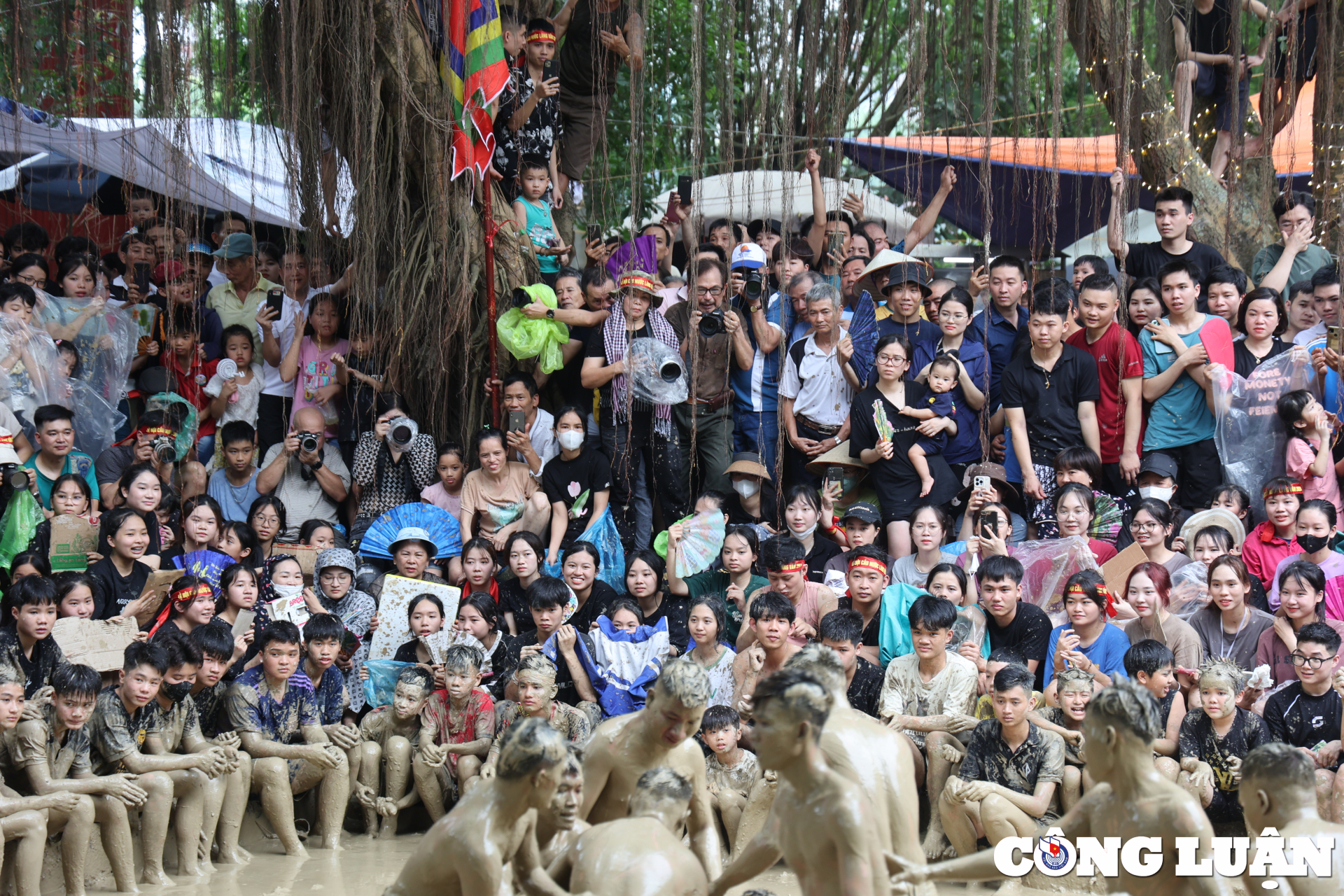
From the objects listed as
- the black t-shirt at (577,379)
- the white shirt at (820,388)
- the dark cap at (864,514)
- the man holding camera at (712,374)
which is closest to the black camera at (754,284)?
the man holding camera at (712,374)

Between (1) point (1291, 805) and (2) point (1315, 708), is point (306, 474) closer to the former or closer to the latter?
(2) point (1315, 708)

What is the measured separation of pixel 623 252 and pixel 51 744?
4535 millimetres

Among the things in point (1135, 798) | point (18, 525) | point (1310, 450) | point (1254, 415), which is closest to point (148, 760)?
point (18, 525)

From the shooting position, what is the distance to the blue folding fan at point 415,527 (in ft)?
26.6

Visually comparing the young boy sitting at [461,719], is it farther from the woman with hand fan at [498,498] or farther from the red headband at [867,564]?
the red headband at [867,564]

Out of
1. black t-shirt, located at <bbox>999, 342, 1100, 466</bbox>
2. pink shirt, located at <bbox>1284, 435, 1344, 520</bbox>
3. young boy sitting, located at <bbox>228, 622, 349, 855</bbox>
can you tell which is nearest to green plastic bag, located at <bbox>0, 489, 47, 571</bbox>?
young boy sitting, located at <bbox>228, 622, 349, 855</bbox>

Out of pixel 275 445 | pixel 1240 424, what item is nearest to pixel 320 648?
pixel 275 445

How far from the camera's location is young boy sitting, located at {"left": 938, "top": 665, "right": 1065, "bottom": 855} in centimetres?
617

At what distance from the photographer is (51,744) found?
6.32 metres

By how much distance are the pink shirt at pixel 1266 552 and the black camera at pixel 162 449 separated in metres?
6.18

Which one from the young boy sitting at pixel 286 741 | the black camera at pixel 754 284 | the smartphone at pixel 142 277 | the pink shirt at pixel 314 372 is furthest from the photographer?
the smartphone at pixel 142 277

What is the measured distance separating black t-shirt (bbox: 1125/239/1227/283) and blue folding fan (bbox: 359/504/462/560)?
443 cm

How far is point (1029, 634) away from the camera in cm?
689

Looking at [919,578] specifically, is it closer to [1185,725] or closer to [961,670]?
[961,670]
